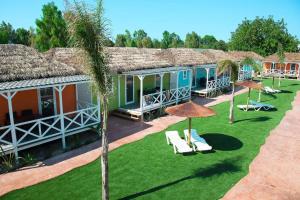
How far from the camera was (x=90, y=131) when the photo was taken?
528 inches

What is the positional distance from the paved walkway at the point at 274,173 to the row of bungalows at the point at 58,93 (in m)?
5.46

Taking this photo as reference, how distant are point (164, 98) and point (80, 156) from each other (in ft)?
27.5

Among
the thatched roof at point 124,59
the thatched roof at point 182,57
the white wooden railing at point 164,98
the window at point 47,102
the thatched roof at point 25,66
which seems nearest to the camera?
the thatched roof at point 25,66

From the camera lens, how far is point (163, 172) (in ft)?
30.5

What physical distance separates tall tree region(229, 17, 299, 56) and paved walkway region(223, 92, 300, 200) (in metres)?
44.3

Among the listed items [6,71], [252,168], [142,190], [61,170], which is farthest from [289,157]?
[6,71]

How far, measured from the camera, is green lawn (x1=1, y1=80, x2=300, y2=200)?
796 centimetres

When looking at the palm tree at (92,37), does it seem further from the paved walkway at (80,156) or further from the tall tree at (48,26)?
the tall tree at (48,26)

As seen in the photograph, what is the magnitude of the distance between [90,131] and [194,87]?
48.1 feet

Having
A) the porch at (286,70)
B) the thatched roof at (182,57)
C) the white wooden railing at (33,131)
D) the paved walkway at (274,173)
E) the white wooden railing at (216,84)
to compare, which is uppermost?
the thatched roof at (182,57)

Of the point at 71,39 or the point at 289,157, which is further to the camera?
the point at 289,157

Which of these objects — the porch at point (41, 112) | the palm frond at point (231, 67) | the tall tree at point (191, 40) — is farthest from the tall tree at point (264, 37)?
the porch at point (41, 112)

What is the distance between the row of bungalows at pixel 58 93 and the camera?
10.0 metres

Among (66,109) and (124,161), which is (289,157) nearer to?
(124,161)
